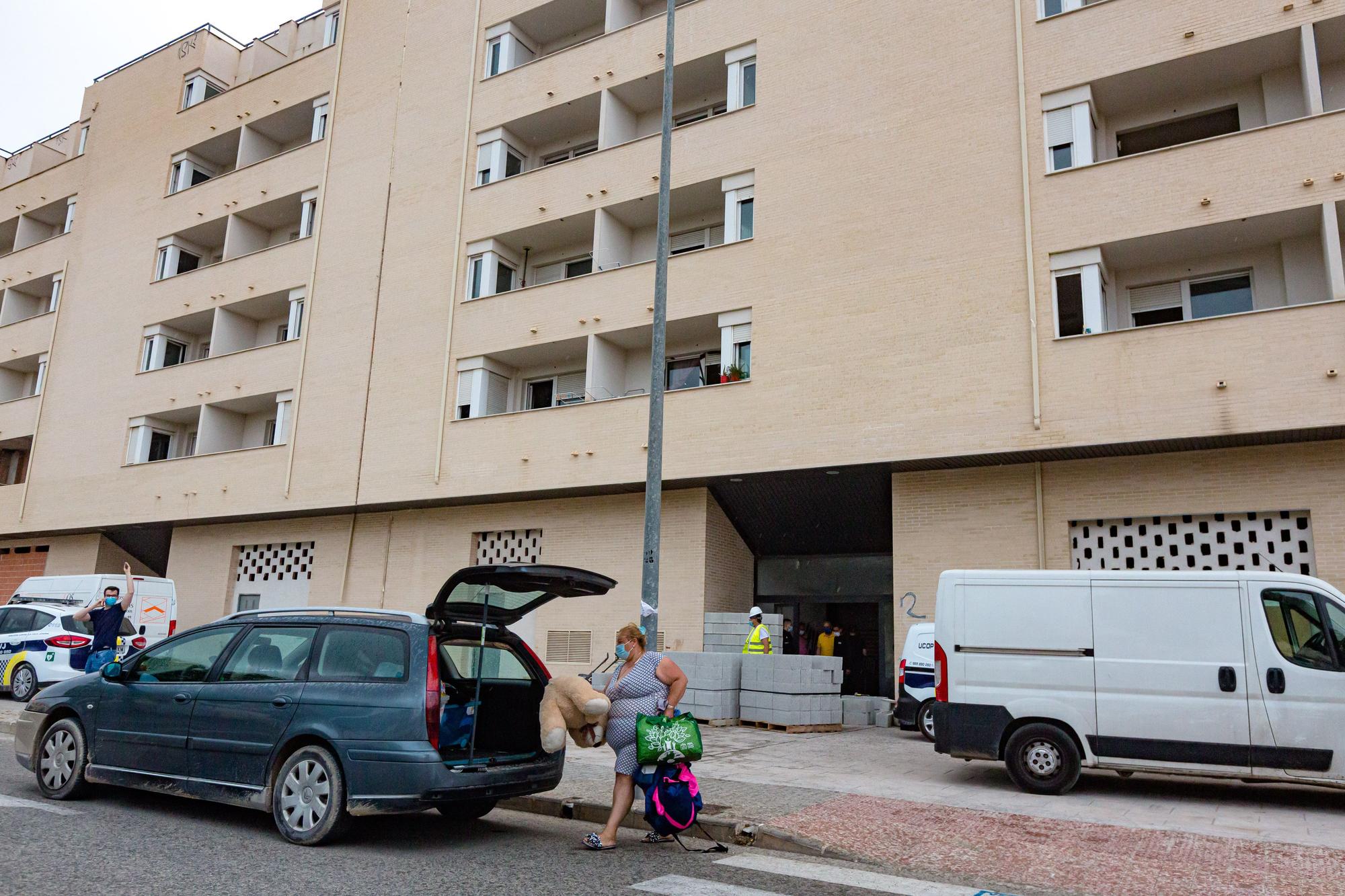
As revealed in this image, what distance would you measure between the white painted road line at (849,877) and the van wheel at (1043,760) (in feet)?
11.9

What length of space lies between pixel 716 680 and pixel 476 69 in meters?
16.4

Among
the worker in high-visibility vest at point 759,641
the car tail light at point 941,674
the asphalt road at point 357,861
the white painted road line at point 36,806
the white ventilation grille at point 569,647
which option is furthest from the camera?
the white ventilation grille at point 569,647

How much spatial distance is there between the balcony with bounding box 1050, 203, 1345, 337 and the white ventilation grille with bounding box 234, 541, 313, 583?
60.3 ft

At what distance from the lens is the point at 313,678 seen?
23.3 feet

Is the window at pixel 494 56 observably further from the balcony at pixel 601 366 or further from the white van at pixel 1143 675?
the white van at pixel 1143 675

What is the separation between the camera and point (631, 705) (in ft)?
23.1

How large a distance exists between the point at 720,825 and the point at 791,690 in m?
7.12

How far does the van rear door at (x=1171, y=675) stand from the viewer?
8.93 meters

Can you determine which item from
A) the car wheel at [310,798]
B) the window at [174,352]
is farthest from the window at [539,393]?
the car wheel at [310,798]

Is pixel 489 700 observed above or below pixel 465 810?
above

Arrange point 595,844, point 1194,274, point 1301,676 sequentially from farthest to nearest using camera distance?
point 1194,274 < point 1301,676 < point 595,844

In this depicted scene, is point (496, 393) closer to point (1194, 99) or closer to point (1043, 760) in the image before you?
point (1194, 99)

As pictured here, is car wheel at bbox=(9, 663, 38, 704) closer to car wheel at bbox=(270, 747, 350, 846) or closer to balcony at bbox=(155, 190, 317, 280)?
car wheel at bbox=(270, 747, 350, 846)

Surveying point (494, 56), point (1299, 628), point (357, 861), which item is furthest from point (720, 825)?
point (494, 56)
